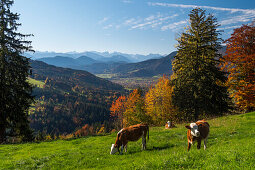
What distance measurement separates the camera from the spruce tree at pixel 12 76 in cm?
2289

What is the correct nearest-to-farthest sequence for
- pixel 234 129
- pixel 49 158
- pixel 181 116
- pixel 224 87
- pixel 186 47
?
pixel 49 158
pixel 234 129
pixel 224 87
pixel 186 47
pixel 181 116

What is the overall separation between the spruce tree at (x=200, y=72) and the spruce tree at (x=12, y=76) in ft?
89.9

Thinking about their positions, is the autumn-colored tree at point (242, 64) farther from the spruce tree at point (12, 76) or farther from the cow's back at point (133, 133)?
the spruce tree at point (12, 76)

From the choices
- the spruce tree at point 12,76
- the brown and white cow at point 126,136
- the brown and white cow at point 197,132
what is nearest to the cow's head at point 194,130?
the brown and white cow at point 197,132

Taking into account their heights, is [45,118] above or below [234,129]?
below

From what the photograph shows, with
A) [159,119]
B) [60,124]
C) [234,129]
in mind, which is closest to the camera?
[234,129]

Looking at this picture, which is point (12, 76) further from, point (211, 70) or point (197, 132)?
point (211, 70)

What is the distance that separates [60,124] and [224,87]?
7791 inches

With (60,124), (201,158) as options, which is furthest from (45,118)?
(201,158)

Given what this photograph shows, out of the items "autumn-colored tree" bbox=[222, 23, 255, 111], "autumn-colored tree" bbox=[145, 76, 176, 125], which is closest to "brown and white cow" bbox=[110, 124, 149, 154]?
"autumn-colored tree" bbox=[222, 23, 255, 111]

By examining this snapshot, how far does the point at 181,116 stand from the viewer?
39.0 m

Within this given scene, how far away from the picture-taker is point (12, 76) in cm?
2334

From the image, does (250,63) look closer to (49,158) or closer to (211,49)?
(211,49)

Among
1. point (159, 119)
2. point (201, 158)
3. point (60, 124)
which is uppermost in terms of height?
point (201, 158)
